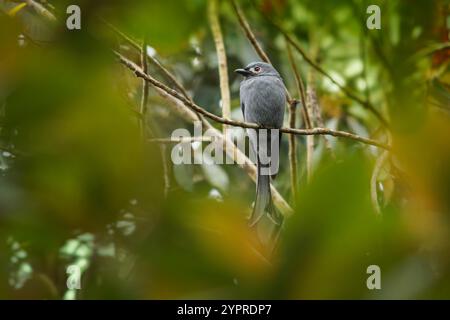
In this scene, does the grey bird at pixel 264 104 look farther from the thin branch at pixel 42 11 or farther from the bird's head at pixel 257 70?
the thin branch at pixel 42 11

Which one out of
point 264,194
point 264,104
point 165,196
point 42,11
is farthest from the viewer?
point 264,104

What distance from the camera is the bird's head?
3746 mm

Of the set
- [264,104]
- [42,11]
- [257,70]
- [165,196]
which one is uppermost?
[257,70]

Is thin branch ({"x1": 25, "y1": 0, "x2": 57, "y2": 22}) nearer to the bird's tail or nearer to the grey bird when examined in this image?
the bird's tail

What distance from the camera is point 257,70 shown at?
3.78 meters

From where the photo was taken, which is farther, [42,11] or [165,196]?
[42,11]

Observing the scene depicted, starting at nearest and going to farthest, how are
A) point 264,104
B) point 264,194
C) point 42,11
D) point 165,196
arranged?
point 165,196
point 42,11
point 264,194
point 264,104

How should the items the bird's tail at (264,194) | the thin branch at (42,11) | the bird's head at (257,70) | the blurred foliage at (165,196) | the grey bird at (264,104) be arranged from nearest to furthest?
1. the blurred foliage at (165,196)
2. the thin branch at (42,11)
3. the bird's tail at (264,194)
4. the grey bird at (264,104)
5. the bird's head at (257,70)

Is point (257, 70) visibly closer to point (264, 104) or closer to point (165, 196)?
point (264, 104)

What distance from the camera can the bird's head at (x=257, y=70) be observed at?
3.75 m

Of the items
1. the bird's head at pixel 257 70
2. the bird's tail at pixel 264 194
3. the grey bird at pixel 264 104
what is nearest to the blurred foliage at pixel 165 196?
the bird's tail at pixel 264 194

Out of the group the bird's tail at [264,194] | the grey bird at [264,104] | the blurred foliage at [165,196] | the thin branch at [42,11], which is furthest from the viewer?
the grey bird at [264,104]

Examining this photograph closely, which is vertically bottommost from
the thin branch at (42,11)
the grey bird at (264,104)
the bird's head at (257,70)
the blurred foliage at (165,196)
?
the blurred foliage at (165,196)

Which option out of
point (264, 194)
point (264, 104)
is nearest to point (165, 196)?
point (264, 194)
